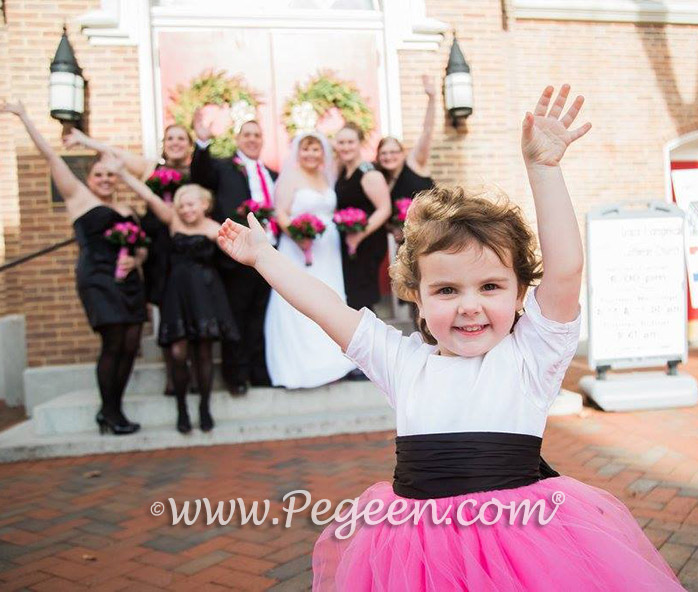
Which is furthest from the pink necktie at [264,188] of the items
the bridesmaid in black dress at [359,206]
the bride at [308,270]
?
the bridesmaid in black dress at [359,206]

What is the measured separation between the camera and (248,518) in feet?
11.1

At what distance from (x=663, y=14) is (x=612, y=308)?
533 cm

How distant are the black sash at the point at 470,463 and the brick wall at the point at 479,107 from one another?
5.47 metres

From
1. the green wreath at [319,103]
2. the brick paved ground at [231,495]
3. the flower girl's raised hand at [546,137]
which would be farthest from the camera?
the green wreath at [319,103]

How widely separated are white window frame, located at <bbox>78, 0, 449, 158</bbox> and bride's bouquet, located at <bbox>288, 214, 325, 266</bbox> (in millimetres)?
2180

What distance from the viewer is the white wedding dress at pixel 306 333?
212 inches

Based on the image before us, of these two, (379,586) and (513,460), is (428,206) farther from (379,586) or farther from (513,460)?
(379,586)

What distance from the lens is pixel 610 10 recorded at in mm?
8336

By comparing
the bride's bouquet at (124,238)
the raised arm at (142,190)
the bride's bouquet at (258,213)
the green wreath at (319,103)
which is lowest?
the bride's bouquet at (124,238)

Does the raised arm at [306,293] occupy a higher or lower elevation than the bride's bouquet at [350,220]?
lower

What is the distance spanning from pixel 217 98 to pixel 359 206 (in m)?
2.31

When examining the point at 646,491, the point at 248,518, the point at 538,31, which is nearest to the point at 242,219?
the point at 248,518

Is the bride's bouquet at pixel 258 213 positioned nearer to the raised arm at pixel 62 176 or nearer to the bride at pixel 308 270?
the bride at pixel 308 270

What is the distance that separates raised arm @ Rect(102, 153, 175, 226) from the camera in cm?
494
